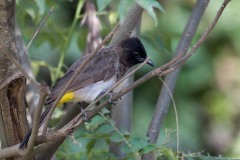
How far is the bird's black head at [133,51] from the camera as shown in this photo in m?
3.23

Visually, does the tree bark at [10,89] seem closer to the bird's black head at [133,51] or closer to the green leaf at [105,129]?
the green leaf at [105,129]

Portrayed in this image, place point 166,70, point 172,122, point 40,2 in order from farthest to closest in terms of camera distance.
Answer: point 172,122 → point 166,70 → point 40,2

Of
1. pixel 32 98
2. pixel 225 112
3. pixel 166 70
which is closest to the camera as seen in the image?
pixel 166 70

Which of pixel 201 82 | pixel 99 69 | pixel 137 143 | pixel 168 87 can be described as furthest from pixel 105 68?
pixel 201 82

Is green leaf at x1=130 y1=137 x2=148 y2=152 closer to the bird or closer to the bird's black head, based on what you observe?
the bird

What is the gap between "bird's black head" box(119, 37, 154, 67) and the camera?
10.6ft

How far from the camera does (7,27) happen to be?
2.26 m

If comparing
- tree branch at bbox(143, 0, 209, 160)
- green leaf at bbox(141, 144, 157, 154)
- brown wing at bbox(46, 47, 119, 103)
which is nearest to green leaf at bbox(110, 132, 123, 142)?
green leaf at bbox(141, 144, 157, 154)

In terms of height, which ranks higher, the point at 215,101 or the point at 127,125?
the point at 127,125

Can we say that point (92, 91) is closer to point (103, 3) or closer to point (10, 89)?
point (10, 89)

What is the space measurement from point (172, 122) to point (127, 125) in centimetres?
224

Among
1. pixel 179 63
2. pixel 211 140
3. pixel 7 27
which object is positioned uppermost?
pixel 7 27

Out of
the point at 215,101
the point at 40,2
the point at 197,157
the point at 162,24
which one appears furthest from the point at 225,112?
the point at 40,2

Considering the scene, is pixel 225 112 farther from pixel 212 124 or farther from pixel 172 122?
pixel 172 122
